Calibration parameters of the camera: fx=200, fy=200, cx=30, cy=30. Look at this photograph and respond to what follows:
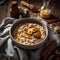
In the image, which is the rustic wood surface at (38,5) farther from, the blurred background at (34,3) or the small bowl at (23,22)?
the small bowl at (23,22)

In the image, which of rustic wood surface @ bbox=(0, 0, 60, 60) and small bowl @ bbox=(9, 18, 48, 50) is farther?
rustic wood surface @ bbox=(0, 0, 60, 60)

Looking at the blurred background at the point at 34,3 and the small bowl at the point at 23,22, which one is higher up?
the blurred background at the point at 34,3

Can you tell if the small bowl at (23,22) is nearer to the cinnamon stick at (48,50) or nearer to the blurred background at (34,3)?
the cinnamon stick at (48,50)

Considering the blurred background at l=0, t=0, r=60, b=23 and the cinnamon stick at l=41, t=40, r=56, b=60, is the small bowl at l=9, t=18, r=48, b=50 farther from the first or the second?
the blurred background at l=0, t=0, r=60, b=23

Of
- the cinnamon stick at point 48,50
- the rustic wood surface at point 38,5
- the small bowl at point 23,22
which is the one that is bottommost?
the cinnamon stick at point 48,50

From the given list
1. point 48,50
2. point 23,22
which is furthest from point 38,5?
point 48,50

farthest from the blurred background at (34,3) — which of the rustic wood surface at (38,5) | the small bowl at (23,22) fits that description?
the small bowl at (23,22)

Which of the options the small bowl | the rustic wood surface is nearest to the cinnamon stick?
the small bowl

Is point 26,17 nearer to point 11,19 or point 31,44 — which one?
point 11,19

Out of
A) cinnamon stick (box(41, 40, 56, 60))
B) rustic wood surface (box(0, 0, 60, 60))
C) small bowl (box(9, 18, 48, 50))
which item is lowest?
cinnamon stick (box(41, 40, 56, 60))

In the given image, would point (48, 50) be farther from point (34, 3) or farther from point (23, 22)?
point (34, 3)

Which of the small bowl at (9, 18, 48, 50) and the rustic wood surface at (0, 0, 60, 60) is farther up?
the rustic wood surface at (0, 0, 60, 60)

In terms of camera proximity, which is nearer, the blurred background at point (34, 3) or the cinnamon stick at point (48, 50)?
the cinnamon stick at point (48, 50)
